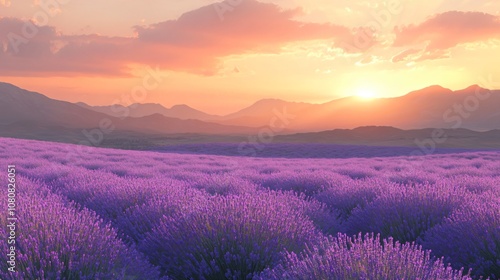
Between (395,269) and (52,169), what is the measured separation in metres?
7.27

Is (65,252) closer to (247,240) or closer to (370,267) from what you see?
(247,240)

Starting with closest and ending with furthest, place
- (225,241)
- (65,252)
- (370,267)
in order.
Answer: (370,267)
(65,252)
(225,241)

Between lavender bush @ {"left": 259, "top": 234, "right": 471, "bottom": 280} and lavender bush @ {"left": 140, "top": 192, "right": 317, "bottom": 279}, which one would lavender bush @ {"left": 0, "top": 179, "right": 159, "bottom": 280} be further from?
lavender bush @ {"left": 259, "top": 234, "right": 471, "bottom": 280}

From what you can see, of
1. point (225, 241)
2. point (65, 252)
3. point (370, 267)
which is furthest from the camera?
point (225, 241)

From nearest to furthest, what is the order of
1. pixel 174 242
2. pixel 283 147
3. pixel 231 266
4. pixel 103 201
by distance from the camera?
pixel 231 266
pixel 174 242
pixel 103 201
pixel 283 147

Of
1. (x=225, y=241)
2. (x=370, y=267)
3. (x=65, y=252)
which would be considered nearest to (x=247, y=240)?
(x=225, y=241)

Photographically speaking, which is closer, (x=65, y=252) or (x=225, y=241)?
(x=65, y=252)

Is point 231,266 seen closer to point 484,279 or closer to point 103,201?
point 484,279

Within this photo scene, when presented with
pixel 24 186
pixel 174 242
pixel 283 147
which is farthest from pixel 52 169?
pixel 283 147

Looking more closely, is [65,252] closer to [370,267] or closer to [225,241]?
[225,241]

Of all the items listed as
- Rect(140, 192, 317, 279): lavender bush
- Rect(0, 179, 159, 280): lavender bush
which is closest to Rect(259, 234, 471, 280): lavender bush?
Rect(140, 192, 317, 279): lavender bush

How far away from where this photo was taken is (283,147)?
32500 millimetres

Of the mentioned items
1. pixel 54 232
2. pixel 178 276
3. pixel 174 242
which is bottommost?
pixel 178 276

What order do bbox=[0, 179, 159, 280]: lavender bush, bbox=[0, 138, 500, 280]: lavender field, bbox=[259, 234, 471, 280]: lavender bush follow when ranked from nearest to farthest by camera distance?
bbox=[259, 234, 471, 280]: lavender bush
bbox=[0, 138, 500, 280]: lavender field
bbox=[0, 179, 159, 280]: lavender bush
